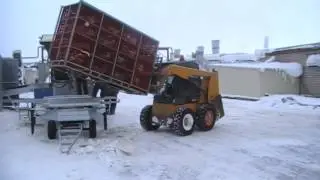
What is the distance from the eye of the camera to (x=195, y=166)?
997 cm

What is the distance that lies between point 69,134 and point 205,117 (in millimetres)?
4335

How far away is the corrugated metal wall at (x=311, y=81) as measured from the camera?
91.4ft

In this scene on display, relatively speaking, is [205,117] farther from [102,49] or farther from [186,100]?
[102,49]

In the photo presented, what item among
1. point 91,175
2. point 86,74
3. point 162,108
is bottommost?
point 91,175

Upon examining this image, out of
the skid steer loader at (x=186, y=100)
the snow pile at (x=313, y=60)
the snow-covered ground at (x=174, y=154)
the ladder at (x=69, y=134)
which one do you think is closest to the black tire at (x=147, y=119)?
the skid steer loader at (x=186, y=100)

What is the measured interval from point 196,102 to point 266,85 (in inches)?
578

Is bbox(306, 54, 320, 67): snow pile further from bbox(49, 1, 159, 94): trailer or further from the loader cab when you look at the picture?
bbox(49, 1, 159, 94): trailer

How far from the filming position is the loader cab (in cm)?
1508

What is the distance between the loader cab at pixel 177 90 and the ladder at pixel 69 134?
9.73 ft

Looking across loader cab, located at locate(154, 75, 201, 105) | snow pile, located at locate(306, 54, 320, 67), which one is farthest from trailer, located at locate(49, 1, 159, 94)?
snow pile, located at locate(306, 54, 320, 67)

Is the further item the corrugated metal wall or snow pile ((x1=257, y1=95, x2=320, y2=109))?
the corrugated metal wall

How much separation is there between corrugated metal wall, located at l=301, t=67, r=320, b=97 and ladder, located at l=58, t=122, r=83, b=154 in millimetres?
18061

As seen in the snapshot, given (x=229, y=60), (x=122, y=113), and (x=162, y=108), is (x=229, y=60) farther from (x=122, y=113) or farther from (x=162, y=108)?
(x=162, y=108)

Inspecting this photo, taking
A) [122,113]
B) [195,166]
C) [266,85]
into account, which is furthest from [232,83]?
[195,166]
